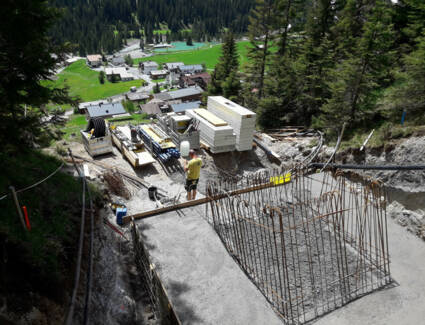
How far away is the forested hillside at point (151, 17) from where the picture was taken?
128m

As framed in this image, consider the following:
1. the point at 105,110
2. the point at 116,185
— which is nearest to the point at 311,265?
the point at 116,185

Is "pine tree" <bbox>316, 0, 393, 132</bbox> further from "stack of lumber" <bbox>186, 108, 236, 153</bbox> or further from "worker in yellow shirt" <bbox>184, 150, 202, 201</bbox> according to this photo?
"worker in yellow shirt" <bbox>184, 150, 202, 201</bbox>

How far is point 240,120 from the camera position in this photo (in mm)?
16094

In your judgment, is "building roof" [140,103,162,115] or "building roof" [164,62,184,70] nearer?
"building roof" [140,103,162,115]

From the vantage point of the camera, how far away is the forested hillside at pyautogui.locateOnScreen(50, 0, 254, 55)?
127812 millimetres

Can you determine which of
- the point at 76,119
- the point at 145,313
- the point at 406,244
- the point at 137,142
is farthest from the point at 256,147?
the point at 76,119

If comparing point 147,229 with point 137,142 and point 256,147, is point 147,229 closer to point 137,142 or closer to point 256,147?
point 137,142

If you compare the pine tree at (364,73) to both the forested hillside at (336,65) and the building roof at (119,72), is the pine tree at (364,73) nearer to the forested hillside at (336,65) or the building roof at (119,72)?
the forested hillside at (336,65)

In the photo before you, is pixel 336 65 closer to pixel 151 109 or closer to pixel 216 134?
pixel 216 134

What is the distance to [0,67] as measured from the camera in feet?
21.0

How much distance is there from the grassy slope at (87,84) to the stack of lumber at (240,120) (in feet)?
211

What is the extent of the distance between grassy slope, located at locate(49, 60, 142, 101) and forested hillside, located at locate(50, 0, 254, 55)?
2666 cm

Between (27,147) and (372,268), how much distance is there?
909 cm

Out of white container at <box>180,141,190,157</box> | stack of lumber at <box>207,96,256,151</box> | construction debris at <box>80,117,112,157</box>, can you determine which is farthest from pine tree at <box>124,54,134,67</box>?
white container at <box>180,141,190,157</box>
